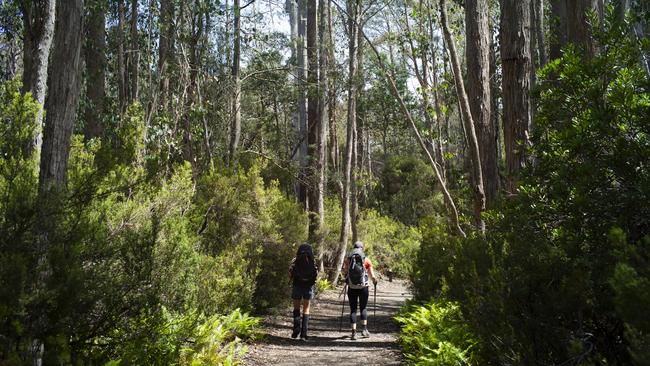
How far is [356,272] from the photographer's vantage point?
988cm

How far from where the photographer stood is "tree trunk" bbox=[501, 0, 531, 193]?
299 inches

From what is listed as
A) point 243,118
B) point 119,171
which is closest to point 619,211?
point 119,171

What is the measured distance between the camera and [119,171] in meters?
6.73

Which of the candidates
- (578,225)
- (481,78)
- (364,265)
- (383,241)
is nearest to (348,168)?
(383,241)

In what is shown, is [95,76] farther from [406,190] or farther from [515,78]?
[406,190]

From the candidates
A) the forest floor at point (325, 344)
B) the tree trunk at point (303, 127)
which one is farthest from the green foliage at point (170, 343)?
the tree trunk at point (303, 127)

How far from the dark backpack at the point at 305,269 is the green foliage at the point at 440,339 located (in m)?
1.70

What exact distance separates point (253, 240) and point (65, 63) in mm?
6746

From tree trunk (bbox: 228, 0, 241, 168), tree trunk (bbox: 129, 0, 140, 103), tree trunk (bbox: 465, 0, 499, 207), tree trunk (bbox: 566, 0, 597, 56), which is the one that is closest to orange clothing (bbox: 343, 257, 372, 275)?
tree trunk (bbox: 465, 0, 499, 207)

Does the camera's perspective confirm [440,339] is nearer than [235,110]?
Yes

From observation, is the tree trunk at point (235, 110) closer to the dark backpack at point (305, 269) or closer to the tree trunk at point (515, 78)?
the dark backpack at point (305, 269)

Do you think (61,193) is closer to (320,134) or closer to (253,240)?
(253,240)

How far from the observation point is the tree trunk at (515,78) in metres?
7.61

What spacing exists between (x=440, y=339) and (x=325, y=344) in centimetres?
281
